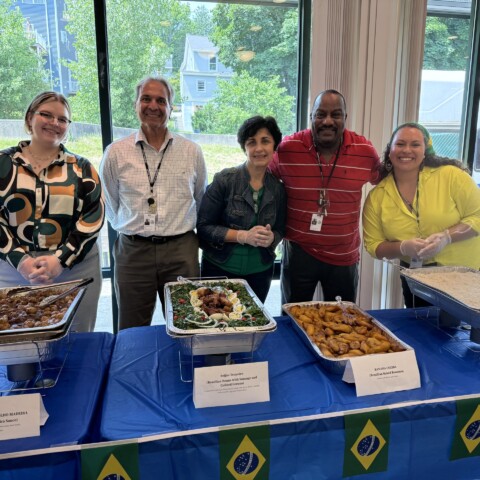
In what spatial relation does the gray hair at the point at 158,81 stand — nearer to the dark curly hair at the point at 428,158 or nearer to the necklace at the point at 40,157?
the necklace at the point at 40,157

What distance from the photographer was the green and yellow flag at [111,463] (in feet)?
3.02

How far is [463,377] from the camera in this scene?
1.20 m

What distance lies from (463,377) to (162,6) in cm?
269

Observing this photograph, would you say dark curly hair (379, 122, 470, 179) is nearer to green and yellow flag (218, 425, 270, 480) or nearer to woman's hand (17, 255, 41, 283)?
green and yellow flag (218, 425, 270, 480)

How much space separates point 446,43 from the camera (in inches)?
127

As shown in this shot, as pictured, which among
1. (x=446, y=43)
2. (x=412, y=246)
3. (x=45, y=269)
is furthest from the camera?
(x=446, y=43)

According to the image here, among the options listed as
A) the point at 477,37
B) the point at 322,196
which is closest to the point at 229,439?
the point at 322,196

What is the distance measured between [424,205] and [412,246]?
10.0 inches

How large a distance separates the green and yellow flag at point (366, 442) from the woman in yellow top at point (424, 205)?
846 mm

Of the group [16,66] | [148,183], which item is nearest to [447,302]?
[148,183]

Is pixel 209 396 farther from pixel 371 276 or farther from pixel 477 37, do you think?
pixel 477 37

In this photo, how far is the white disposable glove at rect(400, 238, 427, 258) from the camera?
1.62 metres

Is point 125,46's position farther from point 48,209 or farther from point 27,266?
point 27,266

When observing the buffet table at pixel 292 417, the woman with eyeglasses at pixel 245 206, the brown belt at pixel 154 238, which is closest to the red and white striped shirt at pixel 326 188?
the woman with eyeglasses at pixel 245 206
